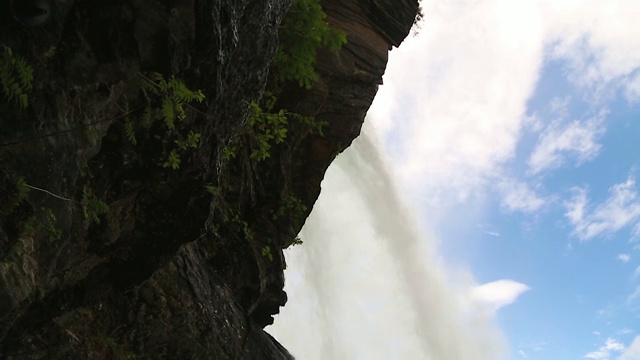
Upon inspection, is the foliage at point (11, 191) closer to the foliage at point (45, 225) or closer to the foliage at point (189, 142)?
the foliage at point (45, 225)

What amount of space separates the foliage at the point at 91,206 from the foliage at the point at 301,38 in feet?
17.8

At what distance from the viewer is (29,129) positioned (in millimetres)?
3863

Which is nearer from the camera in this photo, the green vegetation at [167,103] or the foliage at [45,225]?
the foliage at [45,225]

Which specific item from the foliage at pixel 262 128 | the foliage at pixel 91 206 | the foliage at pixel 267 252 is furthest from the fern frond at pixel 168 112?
the foliage at pixel 267 252

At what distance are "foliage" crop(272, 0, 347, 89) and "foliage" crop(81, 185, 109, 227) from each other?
5.42 meters

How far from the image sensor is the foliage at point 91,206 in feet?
15.9

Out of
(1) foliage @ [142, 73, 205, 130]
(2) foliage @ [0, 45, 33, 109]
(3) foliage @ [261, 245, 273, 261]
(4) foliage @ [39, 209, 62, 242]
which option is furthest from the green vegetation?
(3) foliage @ [261, 245, 273, 261]

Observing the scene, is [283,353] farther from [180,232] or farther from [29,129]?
[29,129]

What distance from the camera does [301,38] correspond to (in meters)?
9.55

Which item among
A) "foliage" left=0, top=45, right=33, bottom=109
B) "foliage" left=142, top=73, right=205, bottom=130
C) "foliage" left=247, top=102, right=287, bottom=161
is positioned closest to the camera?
"foliage" left=0, top=45, right=33, bottom=109

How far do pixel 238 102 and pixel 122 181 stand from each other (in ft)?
6.77

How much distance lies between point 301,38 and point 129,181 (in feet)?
17.1

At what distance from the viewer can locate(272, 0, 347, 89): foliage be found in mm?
9352

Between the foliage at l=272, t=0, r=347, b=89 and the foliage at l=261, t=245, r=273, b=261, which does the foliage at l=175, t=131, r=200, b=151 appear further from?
the foliage at l=261, t=245, r=273, b=261
